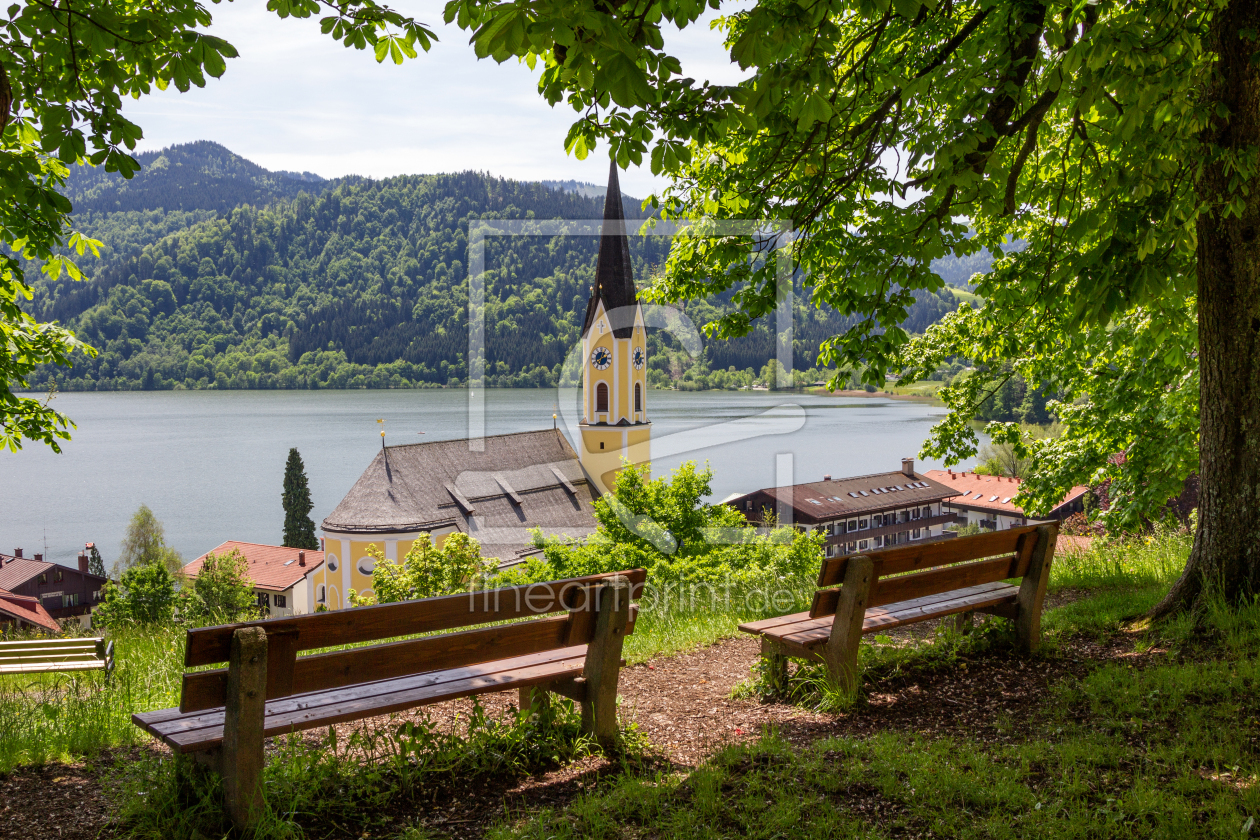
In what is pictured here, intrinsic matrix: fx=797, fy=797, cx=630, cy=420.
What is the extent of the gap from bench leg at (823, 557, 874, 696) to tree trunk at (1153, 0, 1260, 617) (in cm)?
222

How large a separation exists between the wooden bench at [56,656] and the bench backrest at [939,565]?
16.1 ft

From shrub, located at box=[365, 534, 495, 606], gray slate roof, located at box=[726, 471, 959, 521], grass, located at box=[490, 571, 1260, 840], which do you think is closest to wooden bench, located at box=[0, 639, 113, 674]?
grass, located at box=[490, 571, 1260, 840]

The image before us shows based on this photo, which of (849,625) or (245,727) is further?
(849,625)

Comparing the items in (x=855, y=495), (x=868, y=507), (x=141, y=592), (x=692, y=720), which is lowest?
(x=141, y=592)

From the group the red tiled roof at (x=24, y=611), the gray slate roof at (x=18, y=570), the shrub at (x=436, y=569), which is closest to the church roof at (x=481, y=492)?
the red tiled roof at (x=24, y=611)

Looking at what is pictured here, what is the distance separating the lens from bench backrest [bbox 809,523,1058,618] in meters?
4.14

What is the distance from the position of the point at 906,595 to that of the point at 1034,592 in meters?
1.01

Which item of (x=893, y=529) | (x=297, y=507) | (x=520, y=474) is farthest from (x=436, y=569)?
(x=297, y=507)

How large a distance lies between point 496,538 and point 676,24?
38299mm

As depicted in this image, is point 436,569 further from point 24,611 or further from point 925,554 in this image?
point 24,611

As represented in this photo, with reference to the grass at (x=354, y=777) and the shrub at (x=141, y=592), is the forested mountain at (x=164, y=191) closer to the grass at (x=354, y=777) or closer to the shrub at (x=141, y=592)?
the shrub at (x=141, y=592)

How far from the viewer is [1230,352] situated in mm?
4613

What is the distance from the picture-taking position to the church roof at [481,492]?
3769 cm

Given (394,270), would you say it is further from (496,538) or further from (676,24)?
(676,24)
